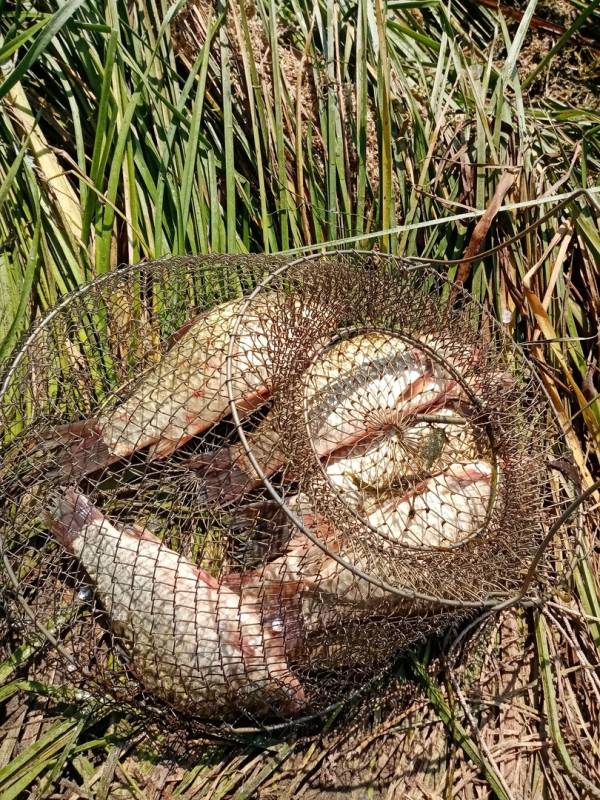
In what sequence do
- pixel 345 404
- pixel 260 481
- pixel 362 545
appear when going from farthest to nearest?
1. pixel 345 404
2. pixel 260 481
3. pixel 362 545

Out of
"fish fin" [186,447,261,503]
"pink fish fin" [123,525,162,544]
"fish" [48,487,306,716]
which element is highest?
"fish fin" [186,447,261,503]

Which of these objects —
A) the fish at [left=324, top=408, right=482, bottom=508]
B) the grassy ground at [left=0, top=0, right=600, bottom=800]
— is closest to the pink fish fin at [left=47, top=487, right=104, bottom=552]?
the grassy ground at [left=0, top=0, right=600, bottom=800]

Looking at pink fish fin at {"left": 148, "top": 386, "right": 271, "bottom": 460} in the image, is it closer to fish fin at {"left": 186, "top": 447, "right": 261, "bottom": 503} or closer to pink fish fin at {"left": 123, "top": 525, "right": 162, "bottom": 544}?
fish fin at {"left": 186, "top": 447, "right": 261, "bottom": 503}

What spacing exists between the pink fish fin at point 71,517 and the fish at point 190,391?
0.09m

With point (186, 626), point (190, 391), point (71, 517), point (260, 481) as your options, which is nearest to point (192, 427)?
point (190, 391)

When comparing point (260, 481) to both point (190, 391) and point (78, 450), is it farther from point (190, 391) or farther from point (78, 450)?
point (78, 450)

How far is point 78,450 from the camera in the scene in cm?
195

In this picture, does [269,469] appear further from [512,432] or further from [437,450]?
[512,432]

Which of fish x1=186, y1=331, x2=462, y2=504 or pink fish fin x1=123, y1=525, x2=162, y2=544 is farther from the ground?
fish x1=186, y1=331, x2=462, y2=504

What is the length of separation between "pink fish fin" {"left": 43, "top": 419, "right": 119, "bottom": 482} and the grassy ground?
1.07 feet

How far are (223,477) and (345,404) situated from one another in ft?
1.17

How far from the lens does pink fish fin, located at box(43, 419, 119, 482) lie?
194 centimetres

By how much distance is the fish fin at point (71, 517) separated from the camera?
6.06 ft

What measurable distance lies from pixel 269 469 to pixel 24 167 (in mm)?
1142
